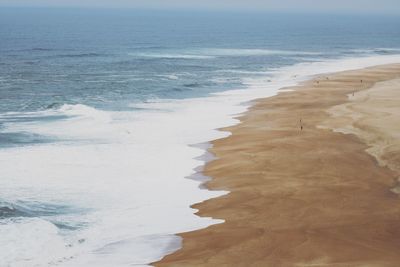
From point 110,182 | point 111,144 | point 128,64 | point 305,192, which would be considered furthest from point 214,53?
point 305,192

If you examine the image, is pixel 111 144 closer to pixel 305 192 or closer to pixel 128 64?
pixel 305 192

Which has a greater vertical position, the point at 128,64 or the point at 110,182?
the point at 128,64

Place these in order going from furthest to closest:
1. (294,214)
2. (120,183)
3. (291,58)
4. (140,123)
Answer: (291,58) → (140,123) → (120,183) → (294,214)

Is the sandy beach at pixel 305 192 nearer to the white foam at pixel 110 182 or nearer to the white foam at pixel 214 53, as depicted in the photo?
the white foam at pixel 110 182

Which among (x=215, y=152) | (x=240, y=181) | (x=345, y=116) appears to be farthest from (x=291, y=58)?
(x=240, y=181)

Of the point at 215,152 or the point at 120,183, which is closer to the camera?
the point at 120,183

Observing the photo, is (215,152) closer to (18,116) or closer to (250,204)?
(250,204)

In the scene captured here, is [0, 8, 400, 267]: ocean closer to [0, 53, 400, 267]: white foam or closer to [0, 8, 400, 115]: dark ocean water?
[0, 53, 400, 267]: white foam
